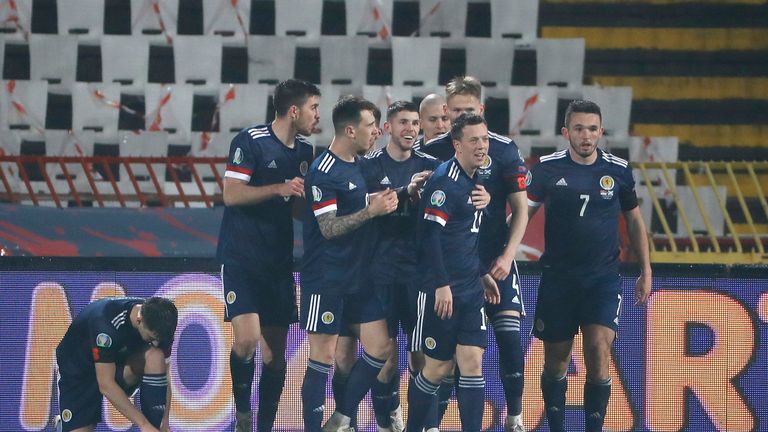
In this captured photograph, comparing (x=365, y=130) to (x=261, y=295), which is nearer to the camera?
(x=365, y=130)

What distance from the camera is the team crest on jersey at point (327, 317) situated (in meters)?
6.44

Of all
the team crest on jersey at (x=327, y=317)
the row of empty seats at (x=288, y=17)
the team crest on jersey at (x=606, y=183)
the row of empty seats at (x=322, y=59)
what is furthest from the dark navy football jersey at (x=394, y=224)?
the row of empty seats at (x=288, y=17)

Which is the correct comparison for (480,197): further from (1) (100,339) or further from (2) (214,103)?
(2) (214,103)

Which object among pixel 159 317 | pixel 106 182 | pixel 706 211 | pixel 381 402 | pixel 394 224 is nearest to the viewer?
pixel 159 317

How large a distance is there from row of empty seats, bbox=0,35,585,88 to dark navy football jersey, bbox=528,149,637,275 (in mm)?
5304

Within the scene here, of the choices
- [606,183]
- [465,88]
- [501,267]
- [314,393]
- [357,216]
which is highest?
[465,88]

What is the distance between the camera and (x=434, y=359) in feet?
20.9

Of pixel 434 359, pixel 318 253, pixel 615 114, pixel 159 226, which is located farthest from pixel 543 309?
pixel 615 114

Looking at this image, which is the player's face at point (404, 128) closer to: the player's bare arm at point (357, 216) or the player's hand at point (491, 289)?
the player's bare arm at point (357, 216)

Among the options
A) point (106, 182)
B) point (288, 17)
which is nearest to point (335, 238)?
point (106, 182)

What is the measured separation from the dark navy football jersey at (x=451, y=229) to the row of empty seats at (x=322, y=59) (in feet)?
18.9

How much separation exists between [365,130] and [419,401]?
4.71 ft

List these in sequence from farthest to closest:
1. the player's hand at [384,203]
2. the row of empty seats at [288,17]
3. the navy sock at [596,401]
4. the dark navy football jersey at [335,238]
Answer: the row of empty seats at [288,17] < the navy sock at [596,401] < the dark navy football jersey at [335,238] < the player's hand at [384,203]

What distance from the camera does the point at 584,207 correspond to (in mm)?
6734
